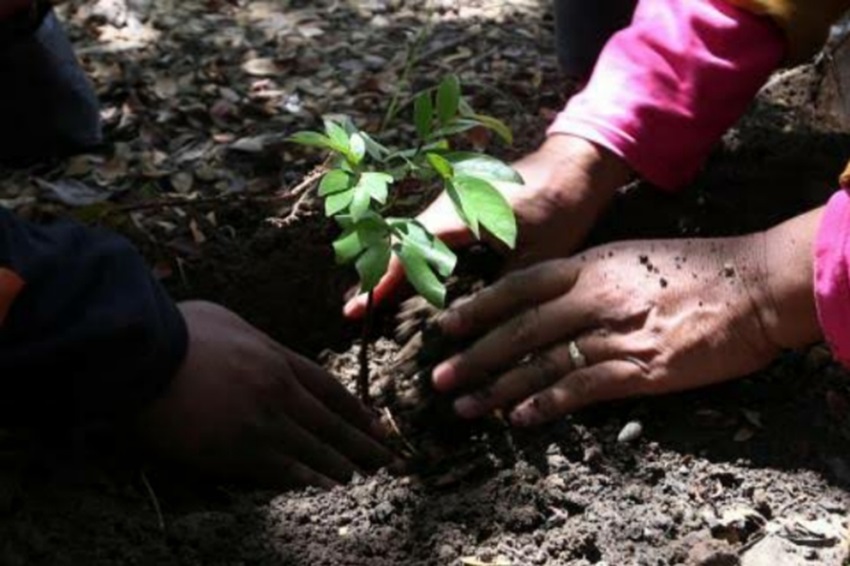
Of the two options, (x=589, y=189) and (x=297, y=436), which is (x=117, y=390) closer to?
(x=297, y=436)

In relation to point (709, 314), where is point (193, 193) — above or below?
below

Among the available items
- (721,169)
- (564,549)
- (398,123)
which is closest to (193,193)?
(398,123)

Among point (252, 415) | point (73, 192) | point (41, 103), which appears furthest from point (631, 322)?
point (41, 103)

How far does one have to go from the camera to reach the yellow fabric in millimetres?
1896

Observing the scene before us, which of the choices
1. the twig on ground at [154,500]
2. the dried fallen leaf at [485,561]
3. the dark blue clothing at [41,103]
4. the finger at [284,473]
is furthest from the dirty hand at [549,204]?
the dark blue clothing at [41,103]

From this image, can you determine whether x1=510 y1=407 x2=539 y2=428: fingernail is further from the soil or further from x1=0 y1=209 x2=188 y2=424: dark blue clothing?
x1=0 y1=209 x2=188 y2=424: dark blue clothing

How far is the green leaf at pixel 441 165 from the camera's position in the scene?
1.49 m

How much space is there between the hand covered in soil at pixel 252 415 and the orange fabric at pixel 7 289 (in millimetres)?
220

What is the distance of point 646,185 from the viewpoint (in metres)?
2.10

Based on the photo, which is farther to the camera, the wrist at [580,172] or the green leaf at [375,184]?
the wrist at [580,172]

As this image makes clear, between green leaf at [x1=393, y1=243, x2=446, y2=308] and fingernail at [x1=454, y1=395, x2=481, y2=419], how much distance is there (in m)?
0.29

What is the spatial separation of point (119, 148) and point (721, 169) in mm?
1123

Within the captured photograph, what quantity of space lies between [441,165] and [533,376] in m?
0.36

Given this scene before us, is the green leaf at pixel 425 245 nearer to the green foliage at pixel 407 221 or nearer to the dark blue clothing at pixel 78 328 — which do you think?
the green foliage at pixel 407 221
